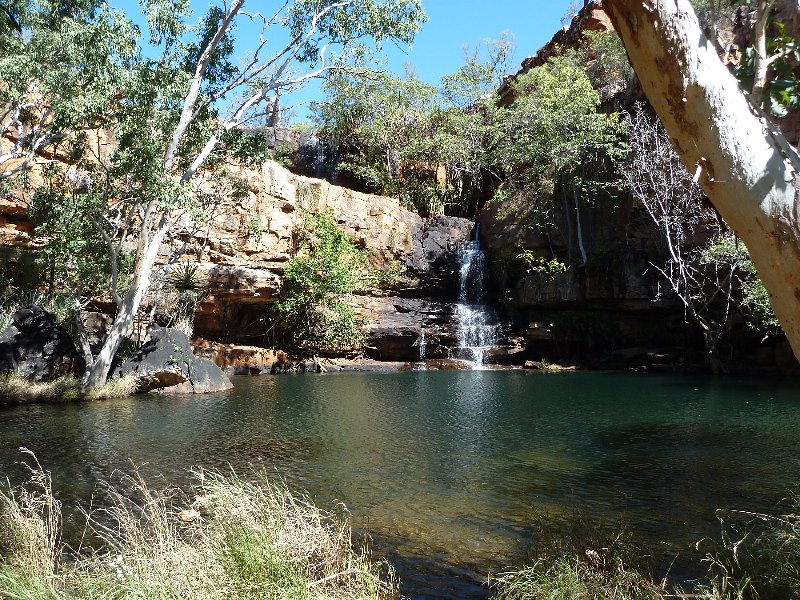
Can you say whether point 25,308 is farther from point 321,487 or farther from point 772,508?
point 772,508

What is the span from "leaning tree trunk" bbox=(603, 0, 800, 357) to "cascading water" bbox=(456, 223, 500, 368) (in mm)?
24844

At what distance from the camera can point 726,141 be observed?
2.56 metres

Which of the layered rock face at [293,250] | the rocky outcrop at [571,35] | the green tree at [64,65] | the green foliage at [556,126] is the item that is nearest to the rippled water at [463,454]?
the green tree at [64,65]

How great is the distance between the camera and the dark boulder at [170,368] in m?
17.3

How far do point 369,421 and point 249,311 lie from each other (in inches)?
592

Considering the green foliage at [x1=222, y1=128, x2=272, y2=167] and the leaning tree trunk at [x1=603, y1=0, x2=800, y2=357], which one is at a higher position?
the green foliage at [x1=222, y1=128, x2=272, y2=167]

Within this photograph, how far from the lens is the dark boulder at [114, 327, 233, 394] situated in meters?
17.3

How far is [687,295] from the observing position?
2203 cm

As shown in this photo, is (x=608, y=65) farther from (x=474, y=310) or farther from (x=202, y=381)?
(x=202, y=381)

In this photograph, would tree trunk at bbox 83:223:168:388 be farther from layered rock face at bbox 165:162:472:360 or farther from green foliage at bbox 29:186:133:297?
layered rock face at bbox 165:162:472:360

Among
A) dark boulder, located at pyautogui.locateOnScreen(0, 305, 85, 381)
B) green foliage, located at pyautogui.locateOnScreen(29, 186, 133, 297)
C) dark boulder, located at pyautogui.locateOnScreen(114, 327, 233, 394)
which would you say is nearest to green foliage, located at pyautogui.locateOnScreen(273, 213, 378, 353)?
dark boulder, located at pyautogui.locateOnScreen(114, 327, 233, 394)

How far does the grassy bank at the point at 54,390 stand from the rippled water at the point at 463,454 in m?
0.89

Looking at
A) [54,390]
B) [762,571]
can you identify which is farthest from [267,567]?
[54,390]

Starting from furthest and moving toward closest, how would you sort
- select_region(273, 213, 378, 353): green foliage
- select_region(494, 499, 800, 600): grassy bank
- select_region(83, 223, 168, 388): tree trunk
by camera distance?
select_region(273, 213, 378, 353): green foliage → select_region(83, 223, 168, 388): tree trunk → select_region(494, 499, 800, 600): grassy bank
